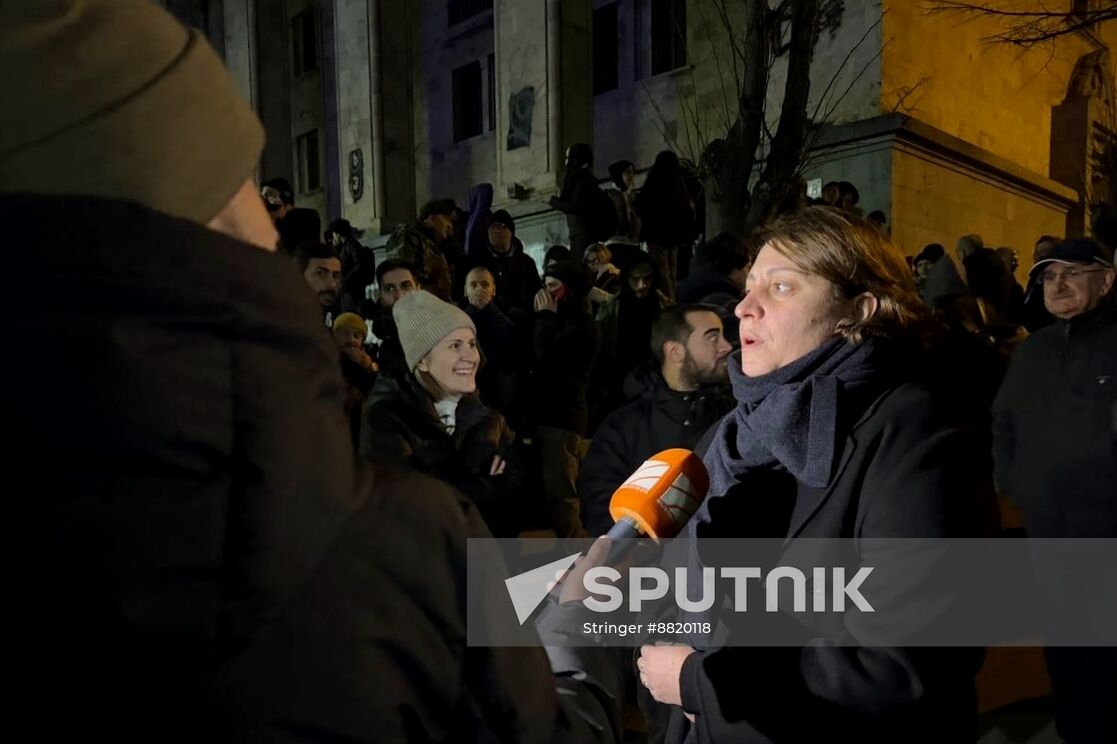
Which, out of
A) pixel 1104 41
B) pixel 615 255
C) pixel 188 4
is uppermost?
pixel 188 4

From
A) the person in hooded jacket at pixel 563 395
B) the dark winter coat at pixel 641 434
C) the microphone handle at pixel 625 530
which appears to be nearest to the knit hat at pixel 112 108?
the microphone handle at pixel 625 530

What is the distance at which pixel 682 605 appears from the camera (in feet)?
6.40

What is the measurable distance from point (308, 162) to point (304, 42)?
3.97 meters

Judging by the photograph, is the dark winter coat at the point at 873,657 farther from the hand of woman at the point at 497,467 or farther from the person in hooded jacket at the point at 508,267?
the person in hooded jacket at the point at 508,267

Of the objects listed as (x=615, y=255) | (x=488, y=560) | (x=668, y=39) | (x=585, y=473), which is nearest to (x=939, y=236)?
(x=615, y=255)

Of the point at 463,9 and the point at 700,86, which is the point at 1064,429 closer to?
the point at 700,86

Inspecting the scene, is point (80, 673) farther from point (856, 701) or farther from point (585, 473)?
point (585, 473)

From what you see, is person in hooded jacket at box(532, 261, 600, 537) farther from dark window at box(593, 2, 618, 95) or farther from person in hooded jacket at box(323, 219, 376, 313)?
dark window at box(593, 2, 618, 95)

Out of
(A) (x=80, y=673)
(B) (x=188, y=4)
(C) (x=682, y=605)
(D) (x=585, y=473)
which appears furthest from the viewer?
(B) (x=188, y=4)

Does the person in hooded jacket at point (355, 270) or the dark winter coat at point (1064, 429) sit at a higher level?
the person in hooded jacket at point (355, 270)

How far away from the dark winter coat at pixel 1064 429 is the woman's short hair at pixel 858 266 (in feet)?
7.31

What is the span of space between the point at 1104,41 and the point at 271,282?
24.4 meters

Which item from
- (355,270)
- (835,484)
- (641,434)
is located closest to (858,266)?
(835,484)

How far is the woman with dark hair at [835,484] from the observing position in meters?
1.55
